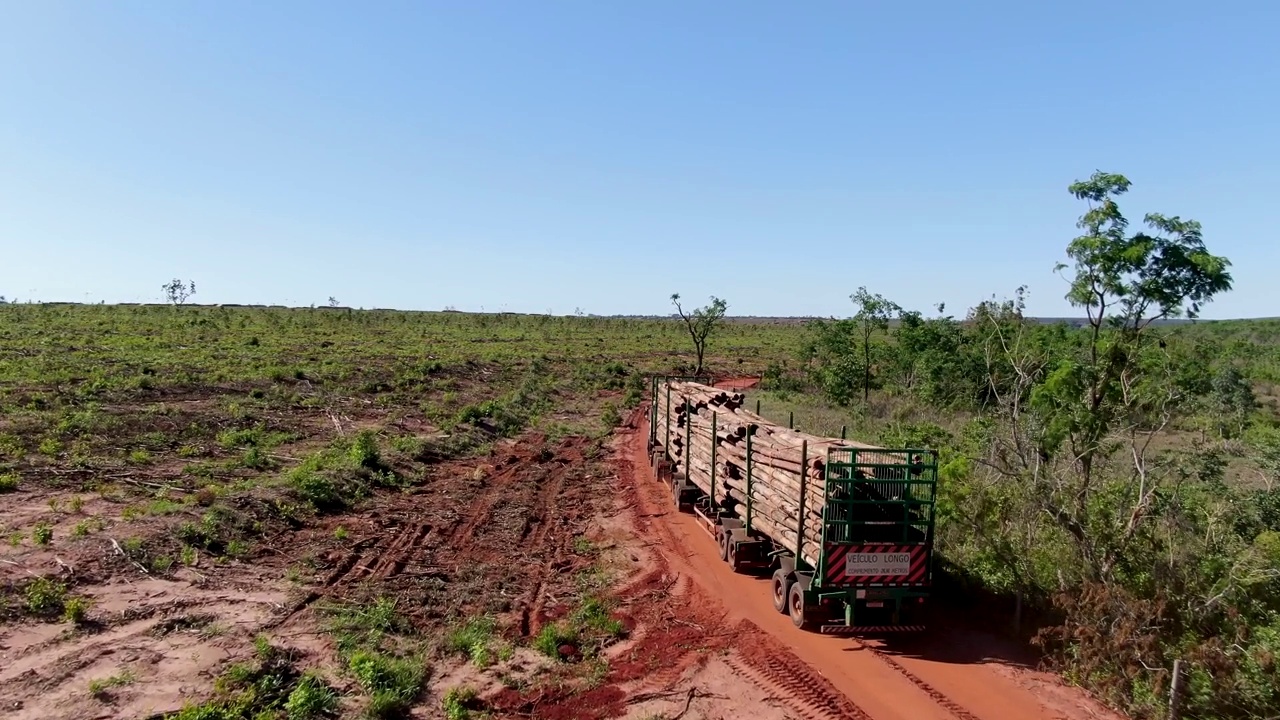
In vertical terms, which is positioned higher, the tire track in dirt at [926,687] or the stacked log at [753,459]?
the stacked log at [753,459]

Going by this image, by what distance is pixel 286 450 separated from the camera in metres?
18.3

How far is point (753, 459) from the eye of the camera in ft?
39.1

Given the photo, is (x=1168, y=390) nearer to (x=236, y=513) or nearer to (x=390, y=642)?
(x=390, y=642)

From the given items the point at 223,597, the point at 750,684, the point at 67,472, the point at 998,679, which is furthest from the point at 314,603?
the point at 998,679

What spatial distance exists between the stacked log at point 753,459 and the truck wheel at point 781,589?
44cm

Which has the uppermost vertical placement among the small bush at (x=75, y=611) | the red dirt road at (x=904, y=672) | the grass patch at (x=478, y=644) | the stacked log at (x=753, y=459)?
the stacked log at (x=753, y=459)

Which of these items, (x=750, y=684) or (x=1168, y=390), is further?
(x=1168, y=390)

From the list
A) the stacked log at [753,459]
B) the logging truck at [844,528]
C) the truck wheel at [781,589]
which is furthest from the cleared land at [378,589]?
the stacked log at [753,459]

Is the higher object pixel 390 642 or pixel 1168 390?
pixel 1168 390

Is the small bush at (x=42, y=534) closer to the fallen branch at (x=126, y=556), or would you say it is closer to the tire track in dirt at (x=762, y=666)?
the fallen branch at (x=126, y=556)

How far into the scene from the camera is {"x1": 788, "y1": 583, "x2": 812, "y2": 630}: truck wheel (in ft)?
32.3

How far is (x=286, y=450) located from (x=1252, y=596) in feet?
61.4

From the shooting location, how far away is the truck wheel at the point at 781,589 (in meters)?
10.4

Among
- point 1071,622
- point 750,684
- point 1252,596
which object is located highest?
point 1252,596
